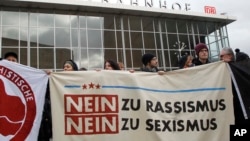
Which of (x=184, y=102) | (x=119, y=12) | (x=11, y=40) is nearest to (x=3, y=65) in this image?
(x=184, y=102)

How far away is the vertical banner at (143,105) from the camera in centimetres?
423

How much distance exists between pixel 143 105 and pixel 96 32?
21.1 meters

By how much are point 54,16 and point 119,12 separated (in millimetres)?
4489

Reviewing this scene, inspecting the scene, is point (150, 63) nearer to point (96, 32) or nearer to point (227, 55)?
point (227, 55)

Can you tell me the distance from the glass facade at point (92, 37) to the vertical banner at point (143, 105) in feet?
61.2

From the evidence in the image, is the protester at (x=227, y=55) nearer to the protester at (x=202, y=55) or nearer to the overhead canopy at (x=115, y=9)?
the protester at (x=202, y=55)

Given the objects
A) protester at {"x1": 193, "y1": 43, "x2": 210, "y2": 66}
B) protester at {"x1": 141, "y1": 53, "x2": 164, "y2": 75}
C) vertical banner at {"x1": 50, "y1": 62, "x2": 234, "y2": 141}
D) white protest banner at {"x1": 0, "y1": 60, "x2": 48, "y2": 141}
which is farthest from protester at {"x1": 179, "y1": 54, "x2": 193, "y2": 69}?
white protest banner at {"x1": 0, "y1": 60, "x2": 48, "y2": 141}

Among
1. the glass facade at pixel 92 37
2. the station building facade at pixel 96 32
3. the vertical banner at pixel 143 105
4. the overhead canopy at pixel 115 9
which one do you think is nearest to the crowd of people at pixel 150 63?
the vertical banner at pixel 143 105

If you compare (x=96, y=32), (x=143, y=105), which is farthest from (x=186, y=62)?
(x=96, y=32)

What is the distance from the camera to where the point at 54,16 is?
79.0ft

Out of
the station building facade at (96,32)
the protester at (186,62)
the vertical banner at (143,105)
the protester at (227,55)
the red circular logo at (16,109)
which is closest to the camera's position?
the red circular logo at (16,109)

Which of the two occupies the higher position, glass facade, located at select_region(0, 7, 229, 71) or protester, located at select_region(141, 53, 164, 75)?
glass facade, located at select_region(0, 7, 229, 71)

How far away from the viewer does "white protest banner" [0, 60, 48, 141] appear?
4090 mm

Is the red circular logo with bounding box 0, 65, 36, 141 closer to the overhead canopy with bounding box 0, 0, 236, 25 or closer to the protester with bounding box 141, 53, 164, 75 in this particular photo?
the protester with bounding box 141, 53, 164, 75
